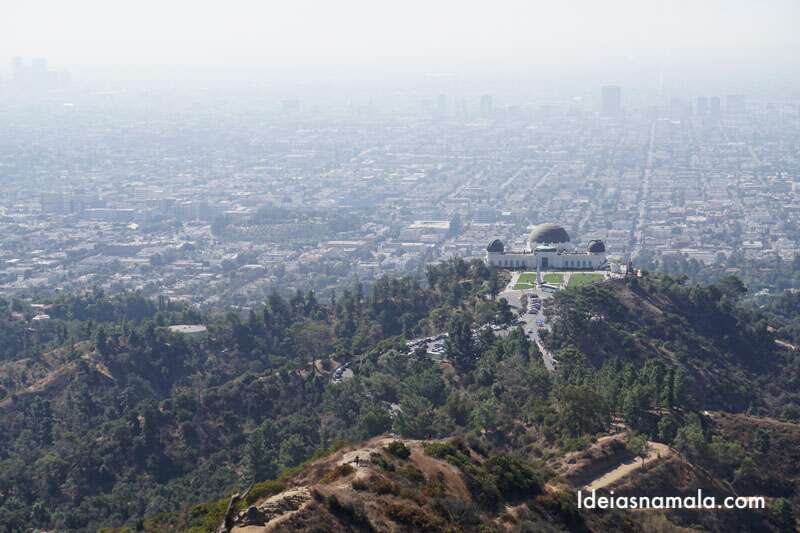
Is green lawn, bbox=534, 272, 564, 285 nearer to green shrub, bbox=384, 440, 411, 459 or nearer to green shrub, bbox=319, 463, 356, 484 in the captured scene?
green shrub, bbox=384, 440, 411, 459

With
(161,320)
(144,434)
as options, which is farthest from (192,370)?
(144,434)

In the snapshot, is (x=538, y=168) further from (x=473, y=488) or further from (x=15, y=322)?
(x=473, y=488)

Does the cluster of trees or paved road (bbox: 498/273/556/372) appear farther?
paved road (bbox: 498/273/556/372)

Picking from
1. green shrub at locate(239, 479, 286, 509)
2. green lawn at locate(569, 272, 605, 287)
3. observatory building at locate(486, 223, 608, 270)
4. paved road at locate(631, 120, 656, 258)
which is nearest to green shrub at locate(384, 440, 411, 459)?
green shrub at locate(239, 479, 286, 509)

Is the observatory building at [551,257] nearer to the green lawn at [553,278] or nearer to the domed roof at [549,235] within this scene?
the domed roof at [549,235]

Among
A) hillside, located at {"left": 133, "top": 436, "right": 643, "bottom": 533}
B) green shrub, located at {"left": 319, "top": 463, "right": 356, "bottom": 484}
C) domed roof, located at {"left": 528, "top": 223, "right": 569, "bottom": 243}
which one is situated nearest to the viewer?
hillside, located at {"left": 133, "top": 436, "right": 643, "bottom": 533}

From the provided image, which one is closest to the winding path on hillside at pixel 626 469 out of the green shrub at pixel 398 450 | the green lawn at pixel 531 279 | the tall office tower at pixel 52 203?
the green shrub at pixel 398 450

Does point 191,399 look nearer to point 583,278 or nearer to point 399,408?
point 399,408

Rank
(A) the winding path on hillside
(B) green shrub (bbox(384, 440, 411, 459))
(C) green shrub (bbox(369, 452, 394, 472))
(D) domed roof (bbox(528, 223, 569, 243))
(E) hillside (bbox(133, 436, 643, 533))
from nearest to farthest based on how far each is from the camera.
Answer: (E) hillside (bbox(133, 436, 643, 533)), (C) green shrub (bbox(369, 452, 394, 472)), (B) green shrub (bbox(384, 440, 411, 459)), (A) the winding path on hillside, (D) domed roof (bbox(528, 223, 569, 243))
